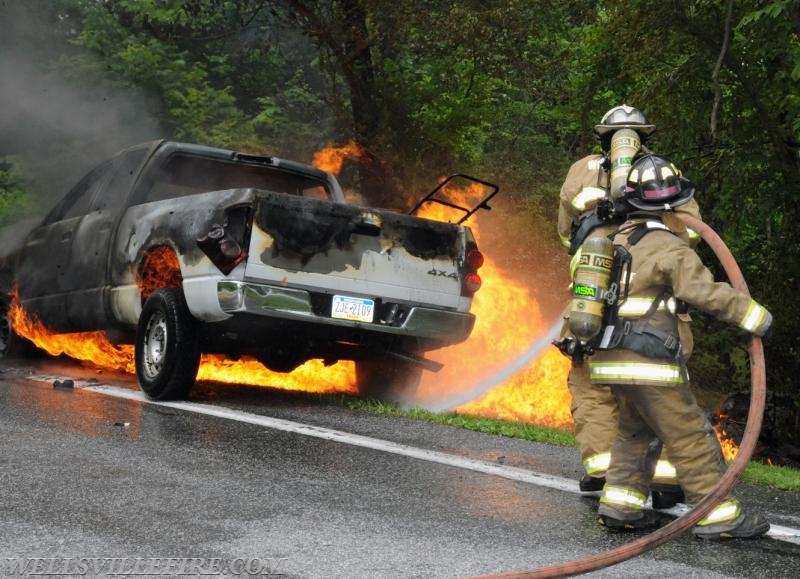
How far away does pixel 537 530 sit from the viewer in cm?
441

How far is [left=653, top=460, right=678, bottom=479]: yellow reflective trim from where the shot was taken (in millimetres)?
4910

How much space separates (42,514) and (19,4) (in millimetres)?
18546

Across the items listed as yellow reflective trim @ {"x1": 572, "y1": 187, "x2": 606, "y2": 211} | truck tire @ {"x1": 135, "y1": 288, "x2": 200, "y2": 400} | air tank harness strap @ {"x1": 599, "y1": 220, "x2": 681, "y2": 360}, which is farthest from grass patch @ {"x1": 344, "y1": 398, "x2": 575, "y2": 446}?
Result: air tank harness strap @ {"x1": 599, "y1": 220, "x2": 681, "y2": 360}

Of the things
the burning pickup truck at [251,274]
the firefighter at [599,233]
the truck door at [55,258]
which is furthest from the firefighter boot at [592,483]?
the truck door at [55,258]

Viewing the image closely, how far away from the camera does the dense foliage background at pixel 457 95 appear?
10.2 m

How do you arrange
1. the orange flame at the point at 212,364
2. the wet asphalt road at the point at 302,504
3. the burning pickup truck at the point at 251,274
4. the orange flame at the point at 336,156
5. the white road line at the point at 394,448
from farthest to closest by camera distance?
1. the orange flame at the point at 336,156
2. the orange flame at the point at 212,364
3. the burning pickup truck at the point at 251,274
4. the white road line at the point at 394,448
5. the wet asphalt road at the point at 302,504

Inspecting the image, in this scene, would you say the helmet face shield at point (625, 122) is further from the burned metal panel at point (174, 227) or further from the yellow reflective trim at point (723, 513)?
the burned metal panel at point (174, 227)

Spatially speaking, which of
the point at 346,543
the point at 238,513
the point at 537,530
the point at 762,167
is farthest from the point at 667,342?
the point at 762,167

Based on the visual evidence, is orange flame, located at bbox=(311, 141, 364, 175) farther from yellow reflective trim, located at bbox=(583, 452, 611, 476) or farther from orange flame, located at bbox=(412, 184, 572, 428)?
yellow reflective trim, located at bbox=(583, 452, 611, 476)

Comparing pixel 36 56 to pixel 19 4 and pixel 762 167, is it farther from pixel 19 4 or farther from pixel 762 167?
pixel 762 167

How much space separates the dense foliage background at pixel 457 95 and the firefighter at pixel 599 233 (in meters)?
2.63

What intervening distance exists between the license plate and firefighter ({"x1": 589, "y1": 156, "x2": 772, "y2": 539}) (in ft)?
10.6

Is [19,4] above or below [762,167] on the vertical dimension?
above

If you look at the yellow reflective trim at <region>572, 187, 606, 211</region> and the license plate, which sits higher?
the yellow reflective trim at <region>572, 187, 606, 211</region>
